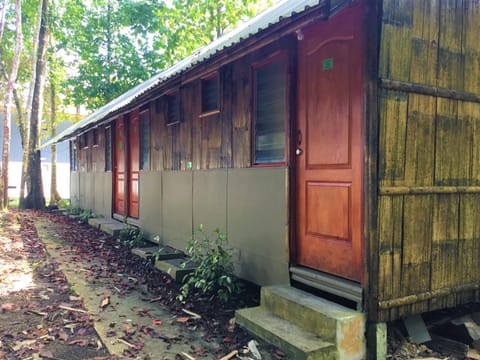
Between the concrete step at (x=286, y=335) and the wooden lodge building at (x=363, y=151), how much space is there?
0.45 meters

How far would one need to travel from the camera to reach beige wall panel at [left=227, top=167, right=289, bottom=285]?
4.05m

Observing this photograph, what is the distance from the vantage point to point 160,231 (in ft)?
23.5

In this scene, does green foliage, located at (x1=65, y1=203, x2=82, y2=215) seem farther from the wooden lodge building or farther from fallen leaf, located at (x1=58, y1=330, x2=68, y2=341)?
fallen leaf, located at (x1=58, y1=330, x2=68, y2=341)

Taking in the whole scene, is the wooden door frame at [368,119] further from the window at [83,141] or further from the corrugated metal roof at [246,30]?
the window at [83,141]

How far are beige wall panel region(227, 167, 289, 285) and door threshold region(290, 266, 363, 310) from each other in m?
0.20

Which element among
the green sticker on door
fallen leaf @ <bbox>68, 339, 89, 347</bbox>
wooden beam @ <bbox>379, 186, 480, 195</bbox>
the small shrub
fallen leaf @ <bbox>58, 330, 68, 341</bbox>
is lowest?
fallen leaf @ <bbox>68, 339, 89, 347</bbox>

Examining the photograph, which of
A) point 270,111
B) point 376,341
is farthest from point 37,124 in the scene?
point 376,341

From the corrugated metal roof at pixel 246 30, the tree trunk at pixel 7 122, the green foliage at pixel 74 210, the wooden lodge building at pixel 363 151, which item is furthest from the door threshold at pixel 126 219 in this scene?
the tree trunk at pixel 7 122

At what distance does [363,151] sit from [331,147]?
17.8 inches

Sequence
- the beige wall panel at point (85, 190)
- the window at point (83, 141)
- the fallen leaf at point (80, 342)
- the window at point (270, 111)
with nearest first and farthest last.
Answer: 1. the fallen leaf at point (80, 342)
2. the window at point (270, 111)
3. the beige wall panel at point (85, 190)
4. the window at point (83, 141)

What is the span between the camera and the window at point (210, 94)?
548cm

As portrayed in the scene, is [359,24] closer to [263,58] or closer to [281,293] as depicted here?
[263,58]

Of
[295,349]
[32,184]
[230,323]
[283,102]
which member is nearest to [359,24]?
[283,102]

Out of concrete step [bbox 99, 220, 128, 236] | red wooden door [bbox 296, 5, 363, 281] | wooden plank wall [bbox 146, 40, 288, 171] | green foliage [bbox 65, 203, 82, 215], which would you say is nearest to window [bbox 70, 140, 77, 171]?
green foliage [bbox 65, 203, 82, 215]
